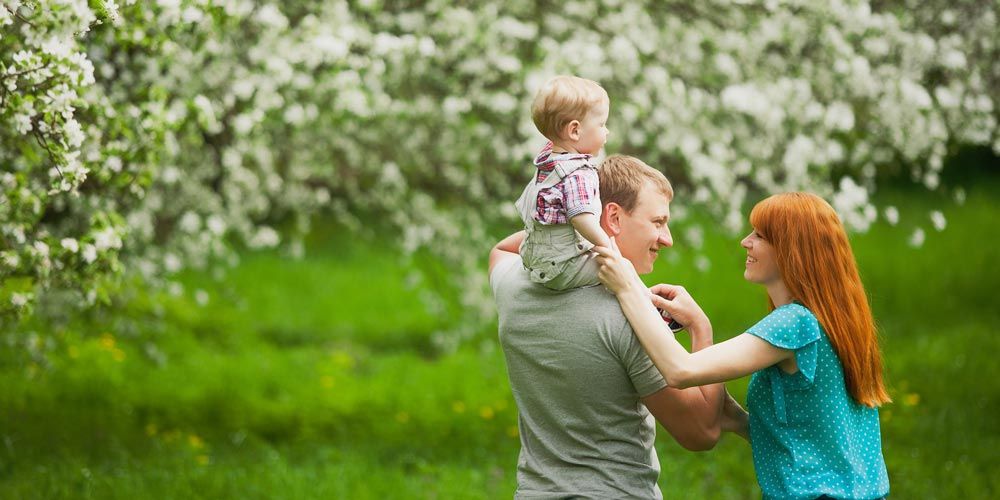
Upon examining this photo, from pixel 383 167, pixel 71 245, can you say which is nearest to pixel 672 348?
pixel 71 245

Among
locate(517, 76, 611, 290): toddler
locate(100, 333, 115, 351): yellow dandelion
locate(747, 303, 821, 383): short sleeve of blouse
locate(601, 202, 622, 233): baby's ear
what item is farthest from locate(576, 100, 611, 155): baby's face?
locate(100, 333, 115, 351): yellow dandelion

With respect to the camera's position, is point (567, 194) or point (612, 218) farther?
point (612, 218)

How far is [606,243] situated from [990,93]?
4.54m

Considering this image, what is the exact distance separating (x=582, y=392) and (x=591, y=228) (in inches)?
18.6

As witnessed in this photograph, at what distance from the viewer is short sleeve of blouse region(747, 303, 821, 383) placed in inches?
116

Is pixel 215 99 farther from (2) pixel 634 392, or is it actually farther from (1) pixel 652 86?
(2) pixel 634 392

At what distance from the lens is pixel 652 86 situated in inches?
246

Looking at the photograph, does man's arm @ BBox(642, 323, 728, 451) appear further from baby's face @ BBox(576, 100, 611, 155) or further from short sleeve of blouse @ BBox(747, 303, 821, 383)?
baby's face @ BBox(576, 100, 611, 155)

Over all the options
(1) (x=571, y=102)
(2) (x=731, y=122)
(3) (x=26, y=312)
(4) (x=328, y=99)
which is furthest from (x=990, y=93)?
(3) (x=26, y=312)

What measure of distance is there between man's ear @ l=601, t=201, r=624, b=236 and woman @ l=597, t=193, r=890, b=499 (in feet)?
0.59

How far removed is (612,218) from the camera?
3133 millimetres

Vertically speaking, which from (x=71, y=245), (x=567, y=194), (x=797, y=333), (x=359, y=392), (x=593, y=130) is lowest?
(x=359, y=392)

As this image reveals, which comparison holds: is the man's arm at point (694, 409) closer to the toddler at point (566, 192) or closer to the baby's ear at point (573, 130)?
the toddler at point (566, 192)

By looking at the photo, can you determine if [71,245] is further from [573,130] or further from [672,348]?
[672,348]
